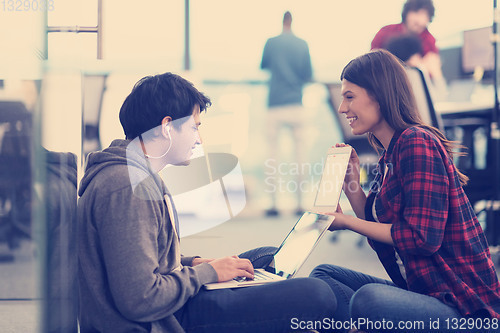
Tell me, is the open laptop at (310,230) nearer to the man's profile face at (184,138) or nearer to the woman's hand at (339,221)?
the woman's hand at (339,221)

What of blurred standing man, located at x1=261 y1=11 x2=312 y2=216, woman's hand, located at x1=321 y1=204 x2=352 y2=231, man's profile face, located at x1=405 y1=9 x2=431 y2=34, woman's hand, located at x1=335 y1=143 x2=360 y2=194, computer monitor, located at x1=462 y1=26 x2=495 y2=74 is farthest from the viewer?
blurred standing man, located at x1=261 y1=11 x2=312 y2=216

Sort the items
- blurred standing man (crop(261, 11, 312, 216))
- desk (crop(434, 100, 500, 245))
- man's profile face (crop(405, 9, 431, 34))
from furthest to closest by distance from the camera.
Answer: blurred standing man (crop(261, 11, 312, 216))
man's profile face (crop(405, 9, 431, 34))
desk (crop(434, 100, 500, 245))

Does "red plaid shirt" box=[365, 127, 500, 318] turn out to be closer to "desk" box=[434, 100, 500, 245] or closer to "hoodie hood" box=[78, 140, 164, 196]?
"hoodie hood" box=[78, 140, 164, 196]

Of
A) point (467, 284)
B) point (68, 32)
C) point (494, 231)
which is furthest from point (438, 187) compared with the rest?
point (494, 231)

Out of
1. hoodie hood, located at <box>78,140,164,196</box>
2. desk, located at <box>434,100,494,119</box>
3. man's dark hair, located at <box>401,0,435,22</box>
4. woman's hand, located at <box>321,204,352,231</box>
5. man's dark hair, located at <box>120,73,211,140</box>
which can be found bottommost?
woman's hand, located at <box>321,204,352,231</box>

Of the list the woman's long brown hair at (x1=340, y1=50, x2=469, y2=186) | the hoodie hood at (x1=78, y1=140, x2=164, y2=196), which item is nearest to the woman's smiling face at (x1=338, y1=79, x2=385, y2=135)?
the woman's long brown hair at (x1=340, y1=50, x2=469, y2=186)

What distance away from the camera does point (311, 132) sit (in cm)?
393

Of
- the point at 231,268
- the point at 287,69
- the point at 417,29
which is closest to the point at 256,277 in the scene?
the point at 231,268

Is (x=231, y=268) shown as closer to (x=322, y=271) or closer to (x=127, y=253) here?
(x=127, y=253)

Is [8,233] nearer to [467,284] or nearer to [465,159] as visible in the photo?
[467,284]

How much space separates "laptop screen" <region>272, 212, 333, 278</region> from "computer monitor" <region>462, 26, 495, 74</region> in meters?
2.59

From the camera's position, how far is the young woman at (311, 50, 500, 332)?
1.05 metres

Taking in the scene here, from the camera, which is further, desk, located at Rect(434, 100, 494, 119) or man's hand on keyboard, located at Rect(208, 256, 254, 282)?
desk, located at Rect(434, 100, 494, 119)

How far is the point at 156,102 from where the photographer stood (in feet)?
3.51
